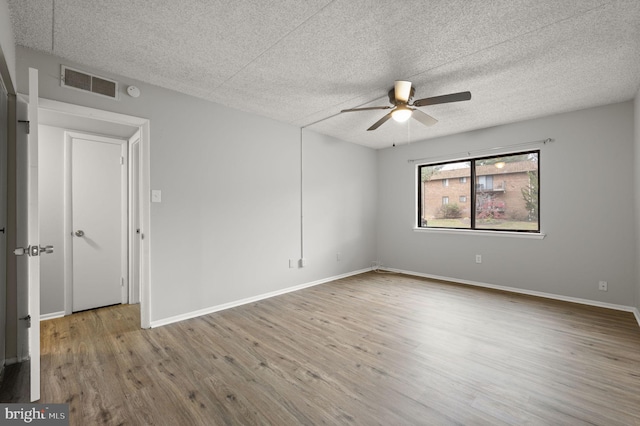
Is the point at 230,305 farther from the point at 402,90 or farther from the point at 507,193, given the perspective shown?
the point at 507,193

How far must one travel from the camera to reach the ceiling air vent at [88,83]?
2.41 m

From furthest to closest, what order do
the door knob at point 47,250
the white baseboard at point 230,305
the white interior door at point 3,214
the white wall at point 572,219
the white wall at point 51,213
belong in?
the white wall at point 572,219 < the white wall at point 51,213 < the white baseboard at point 230,305 < the white interior door at point 3,214 < the door knob at point 47,250

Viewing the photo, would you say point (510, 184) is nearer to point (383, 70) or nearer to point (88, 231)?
point (383, 70)

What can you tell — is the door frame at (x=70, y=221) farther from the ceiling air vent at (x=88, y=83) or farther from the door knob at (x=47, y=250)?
the door knob at (x=47, y=250)

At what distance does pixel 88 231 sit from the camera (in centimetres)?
342

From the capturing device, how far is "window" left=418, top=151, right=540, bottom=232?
409 centimetres

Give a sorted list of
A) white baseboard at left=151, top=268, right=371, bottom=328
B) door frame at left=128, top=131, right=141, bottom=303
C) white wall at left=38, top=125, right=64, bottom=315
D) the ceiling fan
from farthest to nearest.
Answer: door frame at left=128, top=131, right=141, bottom=303
white wall at left=38, top=125, right=64, bottom=315
white baseboard at left=151, top=268, right=371, bottom=328
the ceiling fan

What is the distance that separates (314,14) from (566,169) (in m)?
3.79

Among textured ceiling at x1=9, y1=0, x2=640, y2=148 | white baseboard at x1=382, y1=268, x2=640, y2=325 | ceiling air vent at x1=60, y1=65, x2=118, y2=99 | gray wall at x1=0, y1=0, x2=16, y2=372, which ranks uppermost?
textured ceiling at x1=9, y1=0, x2=640, y2=148

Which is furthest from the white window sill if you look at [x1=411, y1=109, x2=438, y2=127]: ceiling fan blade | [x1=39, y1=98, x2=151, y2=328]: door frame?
[x1=39, y1=98, x2=151, y2=328]: door frame

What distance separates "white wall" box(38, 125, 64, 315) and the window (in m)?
5.22

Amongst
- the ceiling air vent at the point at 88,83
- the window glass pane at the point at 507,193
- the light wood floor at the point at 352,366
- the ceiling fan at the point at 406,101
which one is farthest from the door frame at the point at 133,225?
the window glass pane at the point at 507,193

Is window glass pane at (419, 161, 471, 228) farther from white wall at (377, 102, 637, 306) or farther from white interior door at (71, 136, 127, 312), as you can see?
white interior door at (71, 136, 127, 312)

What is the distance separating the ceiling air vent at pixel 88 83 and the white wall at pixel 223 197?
0.06 m
